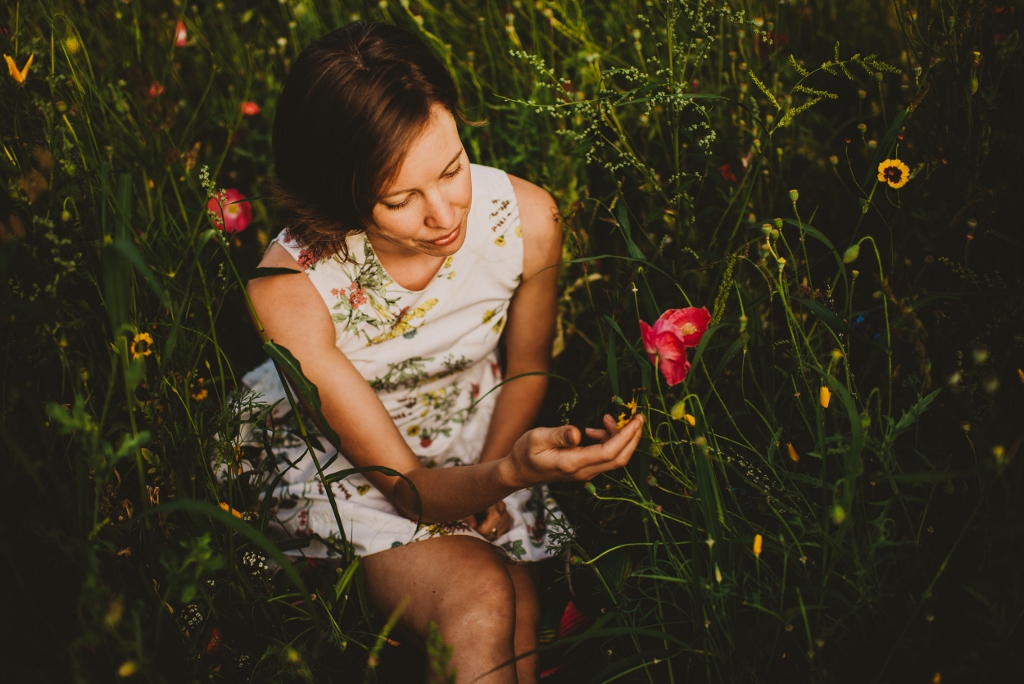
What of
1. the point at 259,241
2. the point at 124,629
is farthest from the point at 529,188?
the point at 124,629

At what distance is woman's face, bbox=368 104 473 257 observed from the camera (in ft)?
3.91

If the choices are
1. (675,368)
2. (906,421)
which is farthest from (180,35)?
(906,421)

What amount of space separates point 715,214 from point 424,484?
2.93 ft

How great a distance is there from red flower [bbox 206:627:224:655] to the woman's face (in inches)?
30.1

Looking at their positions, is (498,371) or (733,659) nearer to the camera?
(733,659)

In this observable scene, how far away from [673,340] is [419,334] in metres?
0.73

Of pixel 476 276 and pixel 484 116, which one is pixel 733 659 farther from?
pixel 484 116

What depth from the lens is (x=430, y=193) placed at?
121 cm

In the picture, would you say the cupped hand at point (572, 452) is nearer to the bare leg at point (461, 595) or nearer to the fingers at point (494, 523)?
the bare leg at point (461, 595)

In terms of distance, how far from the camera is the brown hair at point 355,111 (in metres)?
1.18

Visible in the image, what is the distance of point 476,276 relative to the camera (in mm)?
1562

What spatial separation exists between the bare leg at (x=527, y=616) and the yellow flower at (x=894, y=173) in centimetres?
103

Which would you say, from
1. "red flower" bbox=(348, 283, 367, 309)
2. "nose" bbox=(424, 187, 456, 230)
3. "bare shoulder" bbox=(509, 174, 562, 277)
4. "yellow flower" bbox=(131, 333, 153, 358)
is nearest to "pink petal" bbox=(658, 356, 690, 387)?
"nose" bbox=(424, 187, 456, 230)

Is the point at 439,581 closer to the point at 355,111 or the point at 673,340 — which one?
the point at 673,340
